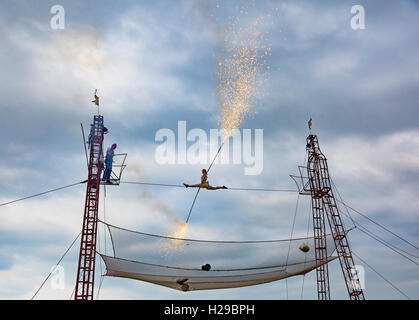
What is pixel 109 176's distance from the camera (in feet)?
95.7

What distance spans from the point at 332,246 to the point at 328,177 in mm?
11692
